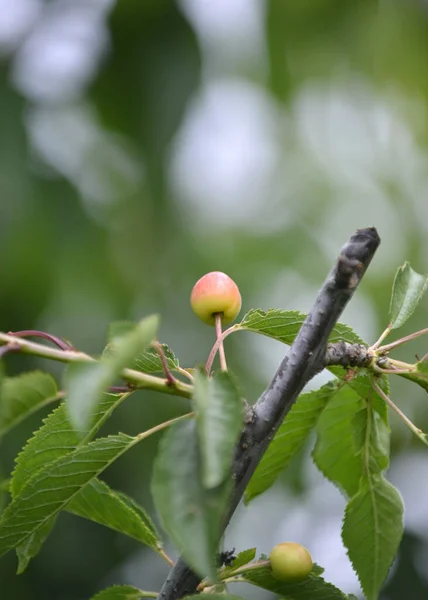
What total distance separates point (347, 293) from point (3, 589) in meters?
1.90

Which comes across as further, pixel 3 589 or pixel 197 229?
pixel 197 229

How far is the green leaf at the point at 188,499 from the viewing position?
0.66 meters

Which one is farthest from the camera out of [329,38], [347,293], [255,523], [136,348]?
[329,38]

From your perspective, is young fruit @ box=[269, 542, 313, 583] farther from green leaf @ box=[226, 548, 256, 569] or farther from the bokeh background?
the bokeh background

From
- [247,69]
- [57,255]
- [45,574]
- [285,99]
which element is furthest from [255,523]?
[247,69]

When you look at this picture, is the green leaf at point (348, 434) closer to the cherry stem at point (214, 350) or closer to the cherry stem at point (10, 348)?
the cherry stem at point (214, 350)

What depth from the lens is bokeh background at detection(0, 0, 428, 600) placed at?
2.52 metres

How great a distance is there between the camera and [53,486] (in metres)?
0.91

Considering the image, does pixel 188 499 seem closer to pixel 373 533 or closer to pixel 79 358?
pixel 79 358

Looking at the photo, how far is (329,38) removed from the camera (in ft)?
12.1

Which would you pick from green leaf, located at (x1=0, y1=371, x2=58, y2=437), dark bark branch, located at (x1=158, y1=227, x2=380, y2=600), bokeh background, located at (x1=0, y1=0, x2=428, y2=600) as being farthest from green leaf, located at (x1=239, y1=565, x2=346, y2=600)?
bokeh background, located at (x1=0, y1=0, x2=428, y2=600)

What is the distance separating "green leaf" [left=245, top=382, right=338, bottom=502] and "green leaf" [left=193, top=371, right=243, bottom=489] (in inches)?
14.0

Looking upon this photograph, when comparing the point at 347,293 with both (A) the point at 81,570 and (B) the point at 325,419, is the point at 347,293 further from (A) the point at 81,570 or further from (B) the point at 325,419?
(A) the point at 81,570

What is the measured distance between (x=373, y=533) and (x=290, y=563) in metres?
0.11
